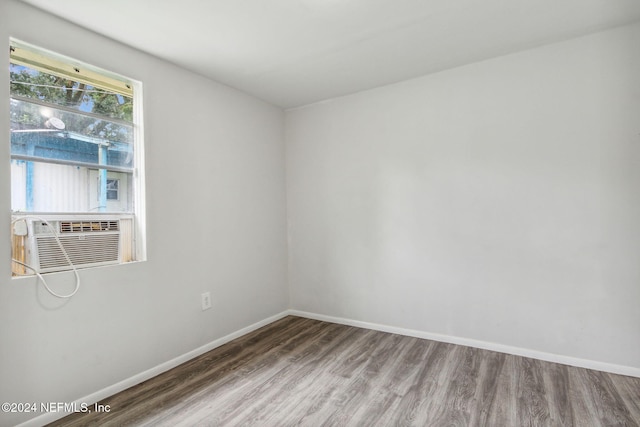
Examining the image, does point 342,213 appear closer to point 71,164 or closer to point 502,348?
point 502,348

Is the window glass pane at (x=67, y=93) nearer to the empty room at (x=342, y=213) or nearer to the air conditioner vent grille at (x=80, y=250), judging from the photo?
the empty room at (x=342, y=213)

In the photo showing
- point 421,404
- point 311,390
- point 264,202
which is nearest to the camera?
point 421,404

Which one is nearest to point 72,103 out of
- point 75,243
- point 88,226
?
point 88,226

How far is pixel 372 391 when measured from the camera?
2.05 metres

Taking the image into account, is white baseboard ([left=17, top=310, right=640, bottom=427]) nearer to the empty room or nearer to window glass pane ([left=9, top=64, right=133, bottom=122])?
the empty room

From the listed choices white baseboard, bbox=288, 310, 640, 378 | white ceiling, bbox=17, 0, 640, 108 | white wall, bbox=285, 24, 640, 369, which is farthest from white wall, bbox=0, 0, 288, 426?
white baseboard, bbox=288, 310, 640, 378

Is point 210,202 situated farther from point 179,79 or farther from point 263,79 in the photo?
point 263,79

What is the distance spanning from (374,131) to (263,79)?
46.7 inches

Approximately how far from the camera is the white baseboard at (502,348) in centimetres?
218

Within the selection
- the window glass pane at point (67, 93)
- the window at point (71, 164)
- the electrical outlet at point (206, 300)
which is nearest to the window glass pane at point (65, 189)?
the window at point (71, 164)

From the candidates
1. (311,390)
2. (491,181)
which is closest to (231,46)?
(491,181)

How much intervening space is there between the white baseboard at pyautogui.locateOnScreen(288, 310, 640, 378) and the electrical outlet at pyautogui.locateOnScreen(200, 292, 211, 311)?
4.26ft

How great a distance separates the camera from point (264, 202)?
3.41 m

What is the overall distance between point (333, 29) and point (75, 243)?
221cm
